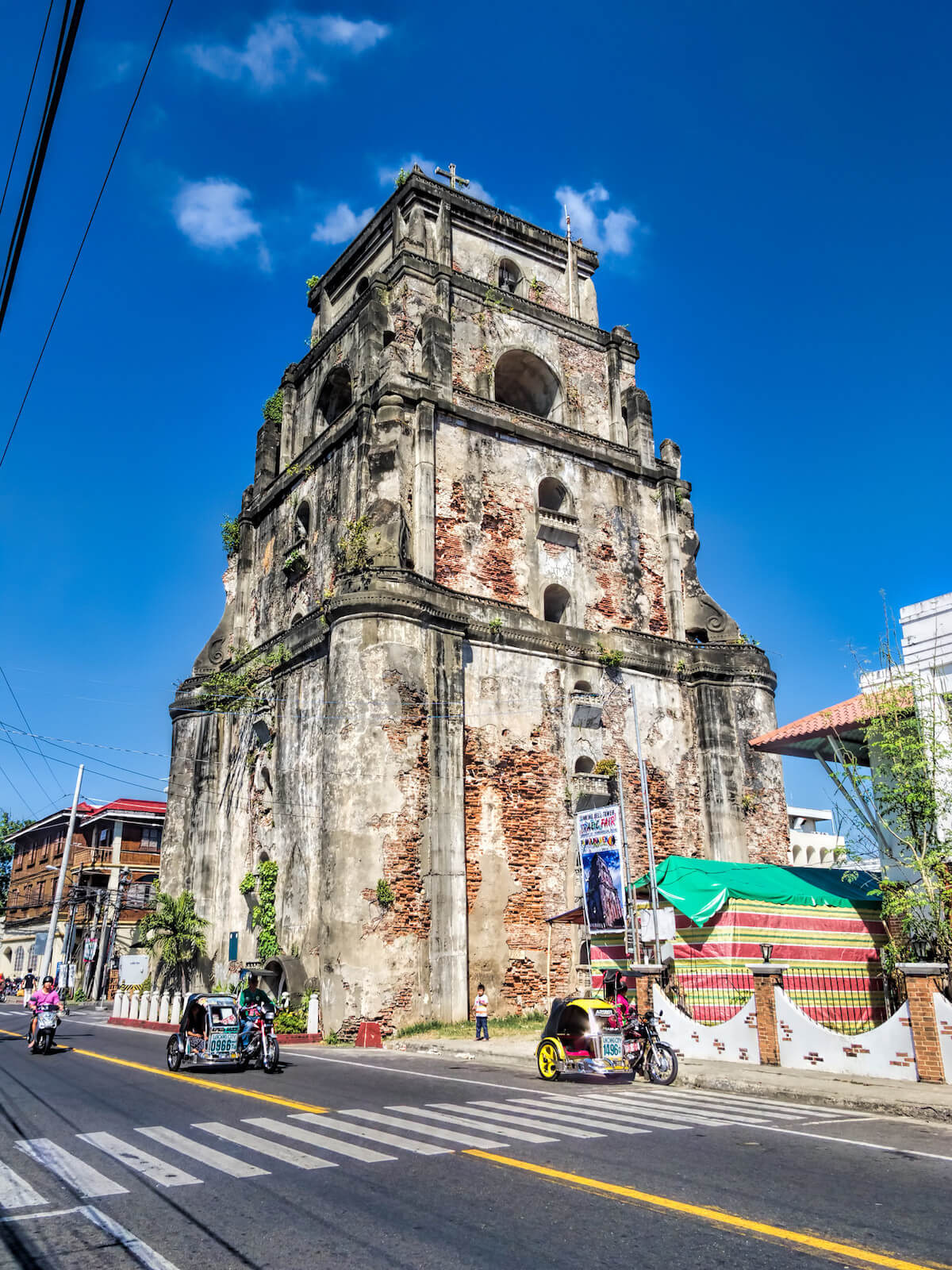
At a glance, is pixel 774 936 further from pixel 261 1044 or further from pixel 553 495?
pixel 553 495

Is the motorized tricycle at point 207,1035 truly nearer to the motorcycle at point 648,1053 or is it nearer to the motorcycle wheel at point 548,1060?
the motorcycle wheel at point 548,1060

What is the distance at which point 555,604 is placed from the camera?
28203 mm

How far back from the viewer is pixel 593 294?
1324 inches

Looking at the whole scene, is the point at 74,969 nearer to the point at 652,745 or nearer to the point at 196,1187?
the point at 652,745

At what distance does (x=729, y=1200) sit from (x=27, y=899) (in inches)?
2250

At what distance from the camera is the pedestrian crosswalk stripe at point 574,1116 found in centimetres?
916

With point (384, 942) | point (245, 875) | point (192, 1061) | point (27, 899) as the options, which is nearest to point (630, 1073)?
point (192, 1061)

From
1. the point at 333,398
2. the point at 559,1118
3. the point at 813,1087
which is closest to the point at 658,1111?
the point at 559,1118

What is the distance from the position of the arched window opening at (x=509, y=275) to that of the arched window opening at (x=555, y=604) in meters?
10.6

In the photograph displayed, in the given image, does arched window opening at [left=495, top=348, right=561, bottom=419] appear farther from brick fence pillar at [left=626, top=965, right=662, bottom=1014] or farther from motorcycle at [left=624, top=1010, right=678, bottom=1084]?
motorcycle at [left=624, top=1010, right=678, bottom=1084]

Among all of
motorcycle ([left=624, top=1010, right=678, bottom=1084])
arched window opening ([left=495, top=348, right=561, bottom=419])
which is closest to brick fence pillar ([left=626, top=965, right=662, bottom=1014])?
motorcycle ([left=624, top=1010, right=678, bottom=1084])

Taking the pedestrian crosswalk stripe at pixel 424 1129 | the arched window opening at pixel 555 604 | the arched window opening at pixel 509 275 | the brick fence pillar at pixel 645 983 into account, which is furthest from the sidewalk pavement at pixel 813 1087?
the arched window opening at pixel 509 275

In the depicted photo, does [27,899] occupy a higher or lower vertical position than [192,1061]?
higher

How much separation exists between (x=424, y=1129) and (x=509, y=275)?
2838 cm
